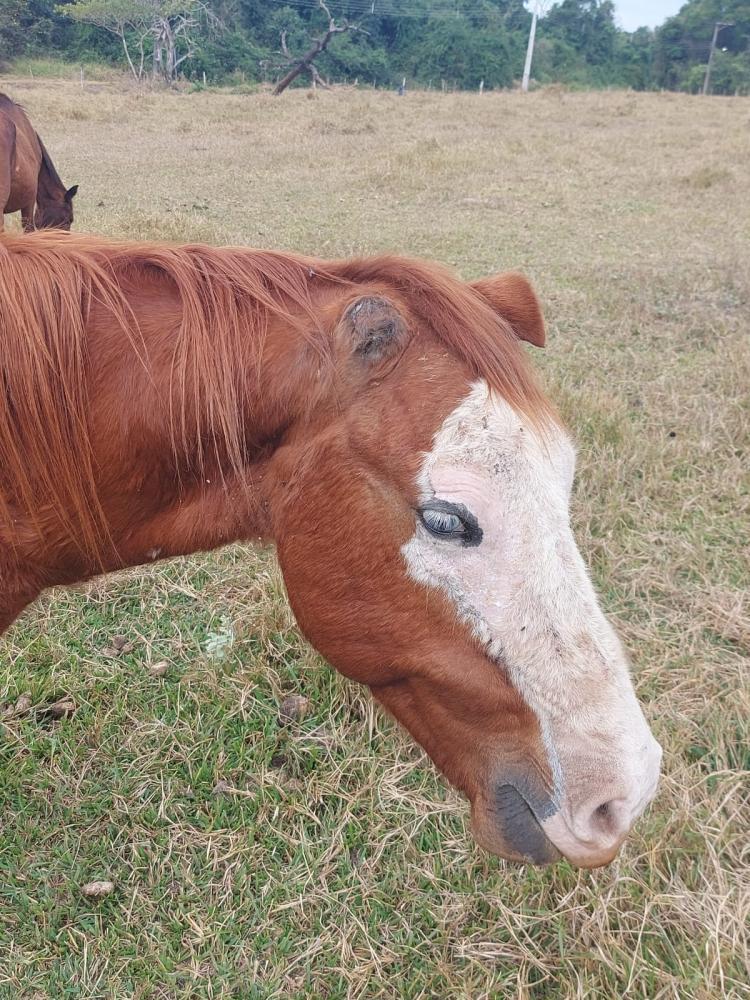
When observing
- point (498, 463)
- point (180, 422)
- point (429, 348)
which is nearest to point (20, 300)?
point (180, 422)

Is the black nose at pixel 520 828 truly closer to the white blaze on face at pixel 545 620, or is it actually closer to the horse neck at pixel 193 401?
the white blaze on face at pixel 545 620

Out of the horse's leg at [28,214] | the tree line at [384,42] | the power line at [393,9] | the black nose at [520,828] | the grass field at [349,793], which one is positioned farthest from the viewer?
the power line at [393,9]

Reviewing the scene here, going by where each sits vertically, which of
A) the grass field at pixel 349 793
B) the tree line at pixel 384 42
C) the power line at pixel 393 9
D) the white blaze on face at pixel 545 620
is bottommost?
the grass field at pixel 349 793

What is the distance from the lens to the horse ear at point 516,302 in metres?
1.60

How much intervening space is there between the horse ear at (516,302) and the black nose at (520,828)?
1.02m

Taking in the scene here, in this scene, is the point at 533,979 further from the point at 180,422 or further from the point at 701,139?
the point at 701,139

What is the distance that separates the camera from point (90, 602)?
3.08 m

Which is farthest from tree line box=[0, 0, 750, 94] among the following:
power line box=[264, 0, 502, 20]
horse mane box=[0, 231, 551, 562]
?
horse mane box=[0, 231, 551, 562]

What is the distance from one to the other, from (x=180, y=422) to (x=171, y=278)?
1.16 ft

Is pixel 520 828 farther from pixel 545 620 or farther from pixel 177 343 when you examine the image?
pixel 177 343

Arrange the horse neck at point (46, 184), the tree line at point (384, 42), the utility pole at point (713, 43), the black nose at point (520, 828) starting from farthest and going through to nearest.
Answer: the utility pole at point (713, 43) → the tree line at point (384, 42) → the horse neck at point (46, 184) → the black nose at point (520, 828)

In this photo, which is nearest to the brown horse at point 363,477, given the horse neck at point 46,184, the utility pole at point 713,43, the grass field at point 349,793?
the grass field at point 349,793

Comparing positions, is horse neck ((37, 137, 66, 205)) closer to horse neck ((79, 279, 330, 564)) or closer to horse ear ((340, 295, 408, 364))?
horse neck ((79, 279, 330, 564))

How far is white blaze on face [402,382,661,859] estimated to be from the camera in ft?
4.07
